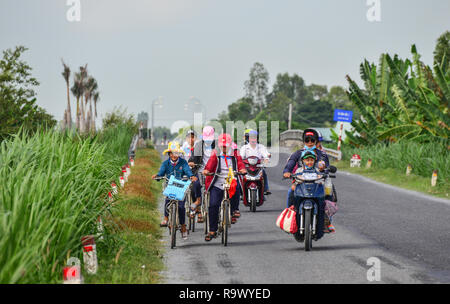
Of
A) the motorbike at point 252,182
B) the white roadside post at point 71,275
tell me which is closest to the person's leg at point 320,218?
the white roadside post at point 71,275

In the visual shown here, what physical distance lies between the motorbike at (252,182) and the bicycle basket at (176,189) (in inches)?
201

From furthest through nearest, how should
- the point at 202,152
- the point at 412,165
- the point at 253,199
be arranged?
the point at 412,165
the point at 253,199
the point at 202,152

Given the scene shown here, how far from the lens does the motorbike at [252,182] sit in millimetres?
15810

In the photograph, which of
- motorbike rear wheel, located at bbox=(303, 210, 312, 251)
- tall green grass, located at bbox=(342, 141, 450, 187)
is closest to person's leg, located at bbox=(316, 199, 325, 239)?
motorbike rear wheel, located at bbox=(303, 210, 312, 251)

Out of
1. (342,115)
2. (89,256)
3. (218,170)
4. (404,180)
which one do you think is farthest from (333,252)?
(342,115)

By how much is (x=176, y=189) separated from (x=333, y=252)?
290 centimetres

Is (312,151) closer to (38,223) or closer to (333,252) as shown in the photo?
(333,252)

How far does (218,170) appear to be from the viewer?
1106 centimetres

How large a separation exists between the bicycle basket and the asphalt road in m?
0.90

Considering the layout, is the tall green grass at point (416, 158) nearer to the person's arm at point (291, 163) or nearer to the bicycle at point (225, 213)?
the person's arm at point (291, 163)

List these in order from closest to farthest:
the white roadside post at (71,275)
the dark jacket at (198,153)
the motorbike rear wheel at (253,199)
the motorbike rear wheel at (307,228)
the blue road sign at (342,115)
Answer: the white roadside post at (71,275), the motorbike rear wheel at (307,228), the dark jacket at (198,153), the motorbike rear wheel at (253,199), the blue road sign at (342,115)

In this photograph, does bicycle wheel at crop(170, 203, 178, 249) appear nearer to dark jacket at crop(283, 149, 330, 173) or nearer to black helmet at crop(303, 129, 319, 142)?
dark jacket at crop(283, 149, 330, 173)

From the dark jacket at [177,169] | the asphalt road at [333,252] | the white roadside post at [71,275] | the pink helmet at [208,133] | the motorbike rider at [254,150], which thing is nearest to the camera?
the white roadside post at [71,275]
